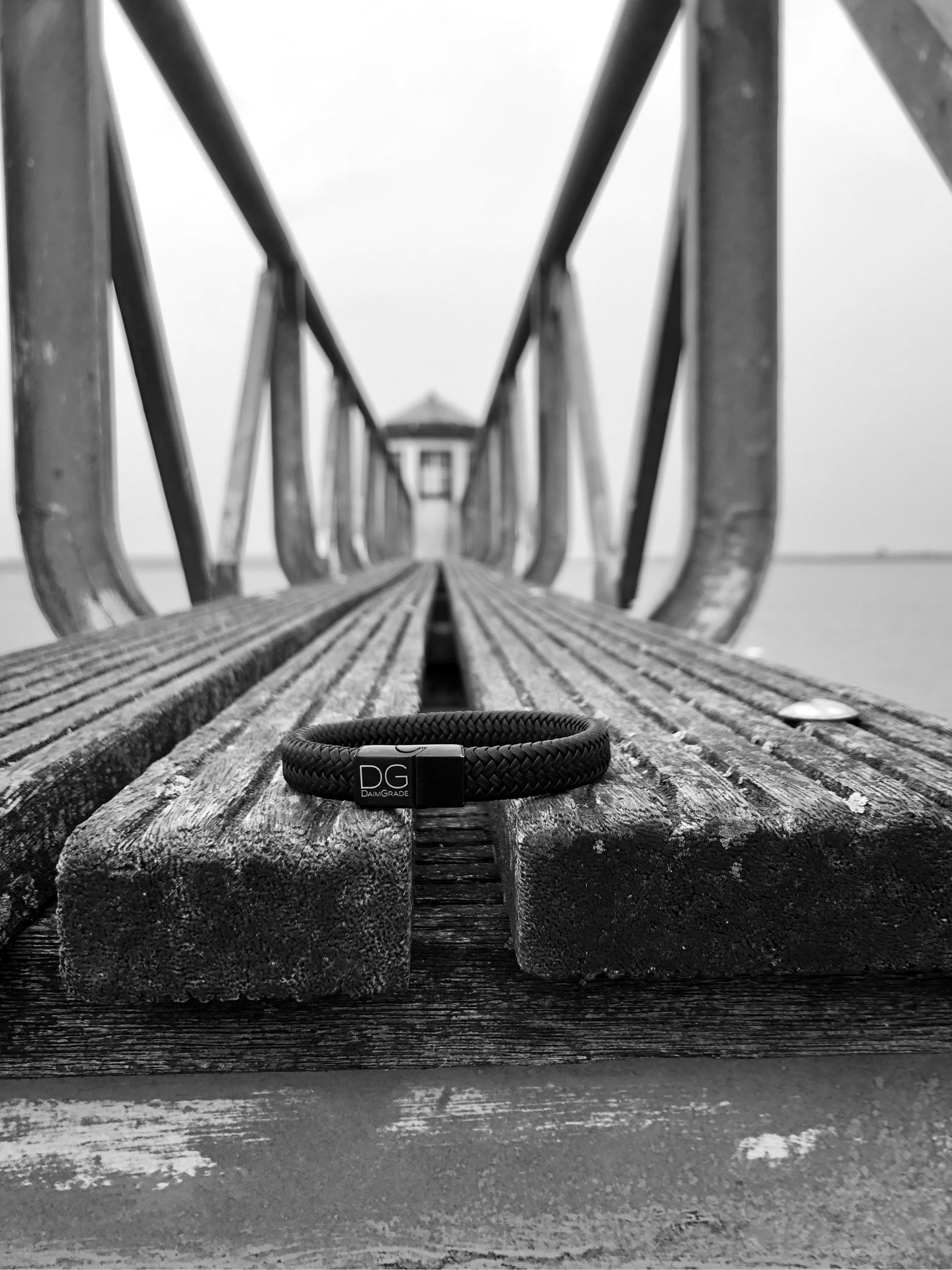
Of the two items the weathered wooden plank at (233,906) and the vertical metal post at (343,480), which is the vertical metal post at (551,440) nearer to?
the vertical metal post at (343,480)

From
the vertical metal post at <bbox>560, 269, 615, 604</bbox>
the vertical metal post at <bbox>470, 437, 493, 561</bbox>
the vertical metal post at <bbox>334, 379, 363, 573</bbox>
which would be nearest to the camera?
the vertical metal post at <bbox>560, 269, 615, 604</bbox>

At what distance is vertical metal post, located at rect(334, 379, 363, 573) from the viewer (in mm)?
7863

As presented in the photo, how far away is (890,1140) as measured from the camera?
558 millimetres

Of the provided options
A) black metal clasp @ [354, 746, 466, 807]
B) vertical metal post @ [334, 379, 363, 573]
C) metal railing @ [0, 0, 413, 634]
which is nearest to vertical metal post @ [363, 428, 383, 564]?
vertical metal post @ [334, 379, 363, 573]

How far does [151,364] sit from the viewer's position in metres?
2.73

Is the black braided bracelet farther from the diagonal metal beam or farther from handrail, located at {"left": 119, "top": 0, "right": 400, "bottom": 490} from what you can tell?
handrail, located at {"left": 119, "top": 0, "right": 400, "bottom": 490}

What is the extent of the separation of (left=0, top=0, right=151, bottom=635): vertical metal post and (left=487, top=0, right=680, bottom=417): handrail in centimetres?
64

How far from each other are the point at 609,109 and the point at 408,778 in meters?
3.34

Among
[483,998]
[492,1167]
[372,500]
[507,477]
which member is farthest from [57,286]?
[372,500]

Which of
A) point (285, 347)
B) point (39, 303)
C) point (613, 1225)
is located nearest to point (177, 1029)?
point (613, 1225)

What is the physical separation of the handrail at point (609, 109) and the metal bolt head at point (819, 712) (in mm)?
2416

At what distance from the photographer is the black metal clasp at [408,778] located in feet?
2.09

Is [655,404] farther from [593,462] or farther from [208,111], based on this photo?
[208,111]

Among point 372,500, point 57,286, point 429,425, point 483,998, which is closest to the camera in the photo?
point 483,998
